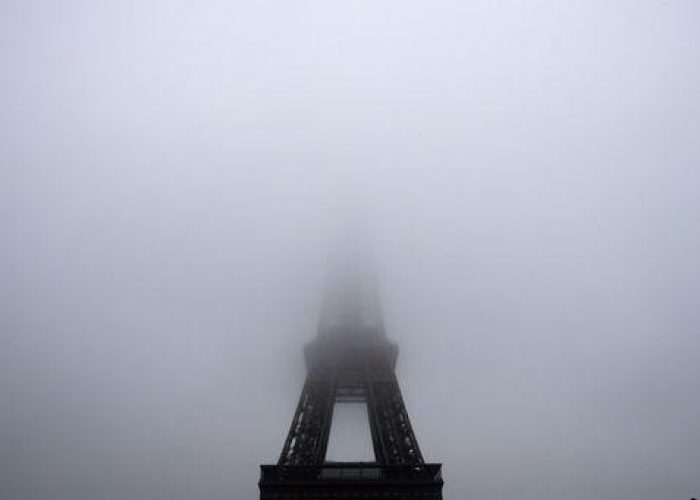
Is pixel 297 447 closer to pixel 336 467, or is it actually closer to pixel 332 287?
pixel 336 467

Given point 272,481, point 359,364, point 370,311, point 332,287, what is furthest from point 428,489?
point 332,287

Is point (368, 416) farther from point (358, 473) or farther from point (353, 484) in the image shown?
point (353, 484)

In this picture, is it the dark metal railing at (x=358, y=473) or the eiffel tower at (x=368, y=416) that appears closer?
the eiffel tower at (x=368, y=416)

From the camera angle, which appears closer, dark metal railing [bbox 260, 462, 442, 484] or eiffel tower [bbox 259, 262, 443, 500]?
eiffel tower [bbox 259, 262, 443, 500]

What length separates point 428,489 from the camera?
43375mm

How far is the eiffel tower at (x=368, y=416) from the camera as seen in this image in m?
44.1

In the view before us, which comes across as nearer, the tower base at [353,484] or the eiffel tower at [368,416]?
the tower base at [353,484]

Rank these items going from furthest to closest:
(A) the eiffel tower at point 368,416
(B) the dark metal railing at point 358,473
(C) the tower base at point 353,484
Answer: (B) the dark metal railing at point 358,473, (A) the eiffel tower at point 368,416, (C) the tower base at point 353,484

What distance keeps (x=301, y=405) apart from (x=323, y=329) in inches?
1268

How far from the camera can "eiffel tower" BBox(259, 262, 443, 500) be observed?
44094 mm

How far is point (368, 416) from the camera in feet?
219

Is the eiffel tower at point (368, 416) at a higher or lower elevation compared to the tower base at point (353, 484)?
higher

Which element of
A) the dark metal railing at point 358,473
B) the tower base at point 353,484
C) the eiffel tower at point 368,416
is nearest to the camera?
the tower base at point 353,484

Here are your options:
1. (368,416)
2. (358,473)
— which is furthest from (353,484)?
(368,416)
